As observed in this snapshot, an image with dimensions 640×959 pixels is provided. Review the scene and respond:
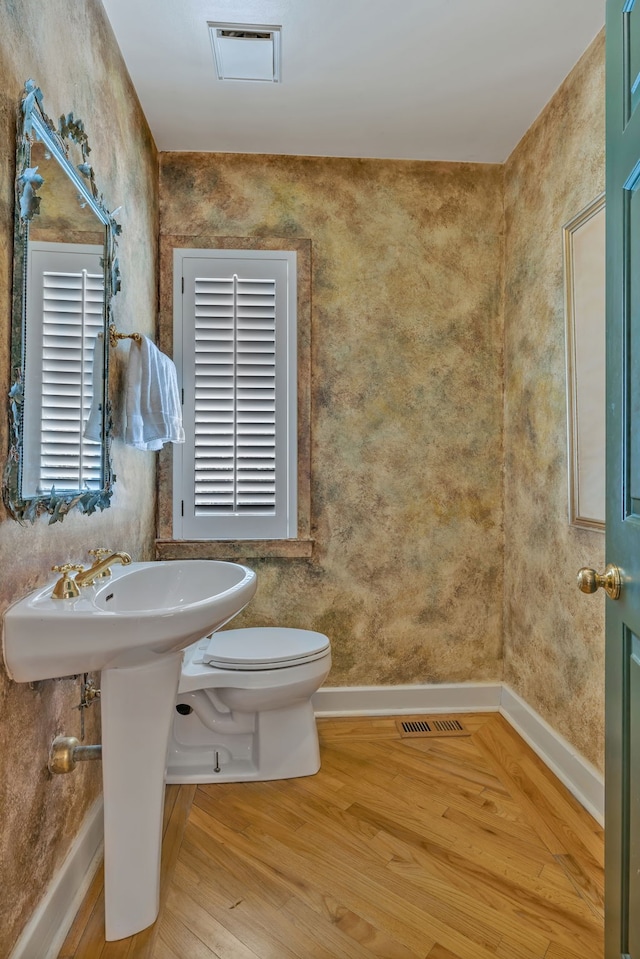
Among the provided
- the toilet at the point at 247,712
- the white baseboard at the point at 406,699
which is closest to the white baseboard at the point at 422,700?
the white baseboard at the point at 406,699

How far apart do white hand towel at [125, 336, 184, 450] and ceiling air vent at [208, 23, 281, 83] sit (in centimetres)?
98

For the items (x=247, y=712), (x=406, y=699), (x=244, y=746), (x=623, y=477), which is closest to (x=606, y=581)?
(x=623, y=477)

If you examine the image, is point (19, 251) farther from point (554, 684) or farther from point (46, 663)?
point (554, 684)

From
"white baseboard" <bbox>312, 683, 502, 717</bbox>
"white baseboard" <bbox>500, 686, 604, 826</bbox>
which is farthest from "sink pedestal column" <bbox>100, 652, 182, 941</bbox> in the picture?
"white baseboard" <bbox>500, 686, 604, 826</bbox>

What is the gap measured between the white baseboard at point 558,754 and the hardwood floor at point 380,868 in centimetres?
4

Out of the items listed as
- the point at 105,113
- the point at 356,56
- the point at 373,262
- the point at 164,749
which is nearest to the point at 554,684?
the point at 164,749

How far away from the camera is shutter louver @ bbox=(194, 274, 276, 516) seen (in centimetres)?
232

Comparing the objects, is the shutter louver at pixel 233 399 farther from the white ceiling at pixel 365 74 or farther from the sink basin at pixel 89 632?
the sink basin at pixel 89 632

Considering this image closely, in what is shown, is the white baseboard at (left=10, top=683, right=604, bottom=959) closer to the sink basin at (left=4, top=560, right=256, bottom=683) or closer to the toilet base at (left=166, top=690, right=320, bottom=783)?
the toilet base at (left=166, top=690, right=320, bottom=783)

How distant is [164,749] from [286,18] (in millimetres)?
2130

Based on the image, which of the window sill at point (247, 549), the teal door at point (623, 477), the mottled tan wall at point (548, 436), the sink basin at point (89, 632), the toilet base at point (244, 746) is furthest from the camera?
the window sill at point (247, 549)

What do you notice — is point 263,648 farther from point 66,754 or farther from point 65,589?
point 65,589

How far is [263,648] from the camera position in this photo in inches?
75.6

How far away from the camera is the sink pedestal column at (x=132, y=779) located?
1.24 meters
